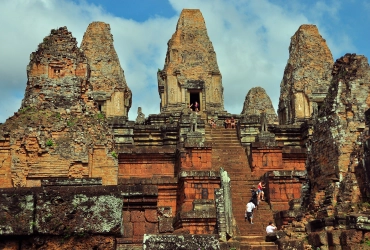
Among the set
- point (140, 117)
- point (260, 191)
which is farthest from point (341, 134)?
point (140, 117)

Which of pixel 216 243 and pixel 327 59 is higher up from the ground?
pixel 327 59

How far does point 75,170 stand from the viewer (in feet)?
40.2

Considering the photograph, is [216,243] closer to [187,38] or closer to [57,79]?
[57,79]

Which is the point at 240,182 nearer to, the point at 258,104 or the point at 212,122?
the point at 212,122

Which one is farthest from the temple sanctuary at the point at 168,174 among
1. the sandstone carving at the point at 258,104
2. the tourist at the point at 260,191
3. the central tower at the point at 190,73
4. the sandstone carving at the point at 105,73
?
the sandstone carving at the point at 258,104

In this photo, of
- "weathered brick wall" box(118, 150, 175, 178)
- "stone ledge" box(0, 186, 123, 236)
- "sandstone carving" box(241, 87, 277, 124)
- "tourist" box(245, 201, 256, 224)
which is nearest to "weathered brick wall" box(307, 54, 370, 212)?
"tourist" box(245, 201, 256, 224)

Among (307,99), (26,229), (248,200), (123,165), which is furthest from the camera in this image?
(307,99)

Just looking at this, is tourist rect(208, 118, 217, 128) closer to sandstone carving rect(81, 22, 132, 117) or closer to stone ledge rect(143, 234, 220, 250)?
sandstone carving rect(81, 22, 132, 117)

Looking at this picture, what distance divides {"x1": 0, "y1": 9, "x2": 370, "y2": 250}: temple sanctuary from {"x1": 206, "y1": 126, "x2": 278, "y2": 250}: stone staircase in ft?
0.21

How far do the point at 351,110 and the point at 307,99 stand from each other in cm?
1556

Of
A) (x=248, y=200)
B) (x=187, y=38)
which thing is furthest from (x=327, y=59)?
(x=248, y=200)

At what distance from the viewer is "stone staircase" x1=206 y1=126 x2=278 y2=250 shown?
45.1ft

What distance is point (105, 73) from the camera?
29969mm

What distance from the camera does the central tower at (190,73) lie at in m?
28.9
